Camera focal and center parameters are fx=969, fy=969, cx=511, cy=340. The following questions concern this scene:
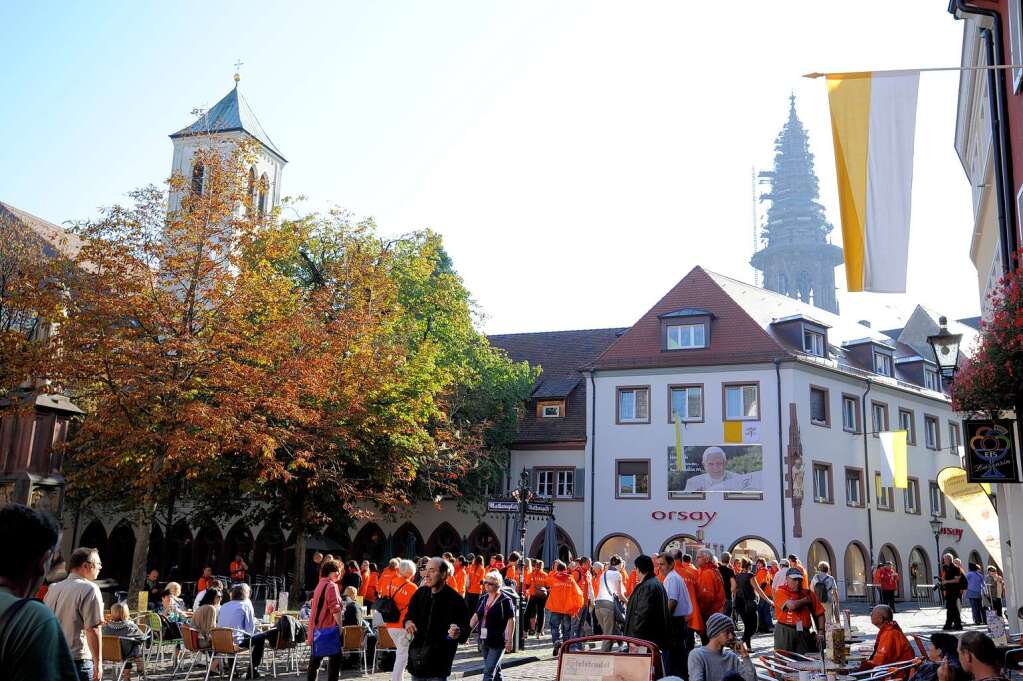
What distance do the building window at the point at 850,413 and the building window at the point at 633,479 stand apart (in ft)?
27.2

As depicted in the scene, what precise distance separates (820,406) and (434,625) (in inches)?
1239

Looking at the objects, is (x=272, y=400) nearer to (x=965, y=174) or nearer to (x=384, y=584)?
(x=384, y=584)

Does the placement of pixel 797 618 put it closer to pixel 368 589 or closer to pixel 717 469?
pixel 368 589

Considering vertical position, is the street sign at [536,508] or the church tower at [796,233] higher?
the church tower at [796,233]

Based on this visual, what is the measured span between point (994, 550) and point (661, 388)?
21.0 metres

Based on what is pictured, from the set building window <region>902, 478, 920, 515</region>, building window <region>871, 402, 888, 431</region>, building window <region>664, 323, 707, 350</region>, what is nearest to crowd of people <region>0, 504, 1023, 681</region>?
building window <region>664, 323, 707, 350</region>

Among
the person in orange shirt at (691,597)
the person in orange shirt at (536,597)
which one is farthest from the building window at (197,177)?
the person in orange shirt at (691,597)

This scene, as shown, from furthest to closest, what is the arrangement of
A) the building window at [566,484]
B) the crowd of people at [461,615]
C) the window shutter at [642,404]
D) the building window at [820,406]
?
Answer: the building window at [566,484]
the window shutter at [642,404]
the building window at [820,406]
the crowd of people at [461,615]

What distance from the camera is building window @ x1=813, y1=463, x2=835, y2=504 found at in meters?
36.4

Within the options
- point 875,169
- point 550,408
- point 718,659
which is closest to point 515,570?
point 718,659

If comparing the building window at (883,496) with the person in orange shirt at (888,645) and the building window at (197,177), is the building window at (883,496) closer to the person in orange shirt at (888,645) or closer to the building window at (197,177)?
the building window at (197,177)

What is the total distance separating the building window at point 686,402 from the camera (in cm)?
3775

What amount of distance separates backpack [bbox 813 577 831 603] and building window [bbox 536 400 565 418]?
28.2m

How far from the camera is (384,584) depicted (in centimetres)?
1769
